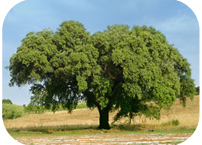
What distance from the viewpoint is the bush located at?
46031 millimetres

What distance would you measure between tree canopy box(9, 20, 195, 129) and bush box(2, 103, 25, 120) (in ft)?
100

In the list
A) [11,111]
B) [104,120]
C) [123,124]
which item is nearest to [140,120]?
[123,124]

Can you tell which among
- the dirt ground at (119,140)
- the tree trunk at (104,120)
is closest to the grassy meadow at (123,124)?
the tree trunk at (104,120)

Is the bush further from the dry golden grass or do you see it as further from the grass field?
the grass field

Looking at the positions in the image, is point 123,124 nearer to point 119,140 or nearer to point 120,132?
point 120,132

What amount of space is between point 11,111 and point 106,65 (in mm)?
38359

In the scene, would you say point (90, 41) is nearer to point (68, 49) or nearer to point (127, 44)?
point (68, 49)

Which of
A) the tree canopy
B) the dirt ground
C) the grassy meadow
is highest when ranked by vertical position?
the tree canopy

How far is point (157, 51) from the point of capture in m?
17.7

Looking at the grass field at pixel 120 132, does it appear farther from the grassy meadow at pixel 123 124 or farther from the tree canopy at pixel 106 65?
the tree canopy at pixel 106 65

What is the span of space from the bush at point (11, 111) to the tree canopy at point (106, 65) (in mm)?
30522

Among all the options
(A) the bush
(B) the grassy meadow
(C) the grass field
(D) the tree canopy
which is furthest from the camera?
(A) the bush

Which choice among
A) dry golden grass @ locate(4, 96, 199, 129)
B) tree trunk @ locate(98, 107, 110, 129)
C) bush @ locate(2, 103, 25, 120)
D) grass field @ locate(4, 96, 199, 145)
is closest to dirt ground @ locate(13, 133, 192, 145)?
grass field @ locate(4, 96, 199, 145)

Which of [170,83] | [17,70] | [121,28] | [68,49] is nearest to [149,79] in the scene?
[170,83]
